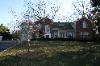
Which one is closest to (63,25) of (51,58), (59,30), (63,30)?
(63,30)

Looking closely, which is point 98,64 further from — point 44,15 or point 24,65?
point 44,15

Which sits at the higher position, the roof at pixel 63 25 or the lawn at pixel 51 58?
the roof at pixel 63 25

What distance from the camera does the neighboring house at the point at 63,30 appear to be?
94312 millimetres

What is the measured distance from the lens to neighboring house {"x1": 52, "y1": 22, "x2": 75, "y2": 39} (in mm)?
94312

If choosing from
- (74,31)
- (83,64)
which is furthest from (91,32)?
(83,64)

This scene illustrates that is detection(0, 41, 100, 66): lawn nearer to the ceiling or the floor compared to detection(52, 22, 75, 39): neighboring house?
nearer to the floor

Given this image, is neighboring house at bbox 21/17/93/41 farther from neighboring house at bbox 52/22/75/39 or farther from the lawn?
the lawn

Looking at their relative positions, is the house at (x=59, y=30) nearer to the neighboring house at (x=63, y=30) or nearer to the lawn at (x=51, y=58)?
the neighboring house at (x=63, y=30)

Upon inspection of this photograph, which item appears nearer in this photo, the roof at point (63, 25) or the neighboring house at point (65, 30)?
the neighboring house at point (65, 30)

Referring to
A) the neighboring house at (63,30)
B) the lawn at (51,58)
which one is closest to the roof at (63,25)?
the neighboring house at (63,30)

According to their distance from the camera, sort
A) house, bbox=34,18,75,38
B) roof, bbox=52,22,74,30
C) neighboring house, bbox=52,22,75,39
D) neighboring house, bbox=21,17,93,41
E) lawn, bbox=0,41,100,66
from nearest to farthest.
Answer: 1. lawn, bbox=0,41,100,66
2. neighboring house, bbox=21,17,93,41
3. house, bbox=34,18,75,38
4. neighboring house, bbox=52,22,75,39
5. roof, bbox=52,22,74,30

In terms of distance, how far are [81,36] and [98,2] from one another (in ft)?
173

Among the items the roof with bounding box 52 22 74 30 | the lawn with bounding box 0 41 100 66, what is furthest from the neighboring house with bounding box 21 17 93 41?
the lawn with bounding box 0 41 100 66

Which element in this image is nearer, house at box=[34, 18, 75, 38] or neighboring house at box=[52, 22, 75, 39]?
house at box=[34, 18, 75, 38]
